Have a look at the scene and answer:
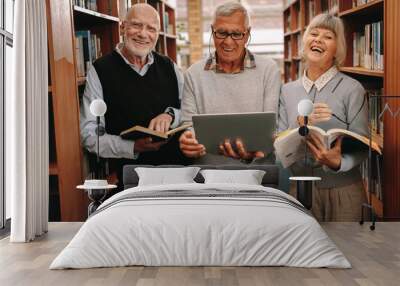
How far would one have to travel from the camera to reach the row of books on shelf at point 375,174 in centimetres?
529

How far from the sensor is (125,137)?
5398 millimetres

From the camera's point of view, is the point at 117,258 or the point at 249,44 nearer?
the point at 117,258

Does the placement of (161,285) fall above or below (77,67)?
below

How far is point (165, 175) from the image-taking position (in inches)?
209

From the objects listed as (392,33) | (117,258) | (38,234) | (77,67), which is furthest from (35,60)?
(392,33)

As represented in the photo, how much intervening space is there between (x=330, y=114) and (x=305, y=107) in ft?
0.63

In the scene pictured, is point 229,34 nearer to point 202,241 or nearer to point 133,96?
point 133,96

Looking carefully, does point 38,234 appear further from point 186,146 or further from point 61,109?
point 186,146

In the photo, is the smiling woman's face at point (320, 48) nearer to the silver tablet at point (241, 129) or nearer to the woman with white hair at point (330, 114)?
the woman with white hair at point (330, 114)

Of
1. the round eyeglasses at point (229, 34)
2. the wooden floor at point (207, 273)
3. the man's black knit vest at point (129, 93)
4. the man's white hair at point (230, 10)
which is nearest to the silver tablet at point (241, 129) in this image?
the man's black knit vest at point (129, 93)

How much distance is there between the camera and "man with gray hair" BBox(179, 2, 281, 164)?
5.32 m

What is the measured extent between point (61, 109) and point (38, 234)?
94 cm

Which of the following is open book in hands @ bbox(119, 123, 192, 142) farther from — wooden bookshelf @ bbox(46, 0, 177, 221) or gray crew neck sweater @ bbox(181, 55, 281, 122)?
wooden bookshelf @ bbox(46, 0, 177, 221)

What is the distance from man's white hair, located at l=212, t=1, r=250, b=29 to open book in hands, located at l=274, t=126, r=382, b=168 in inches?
35.0
